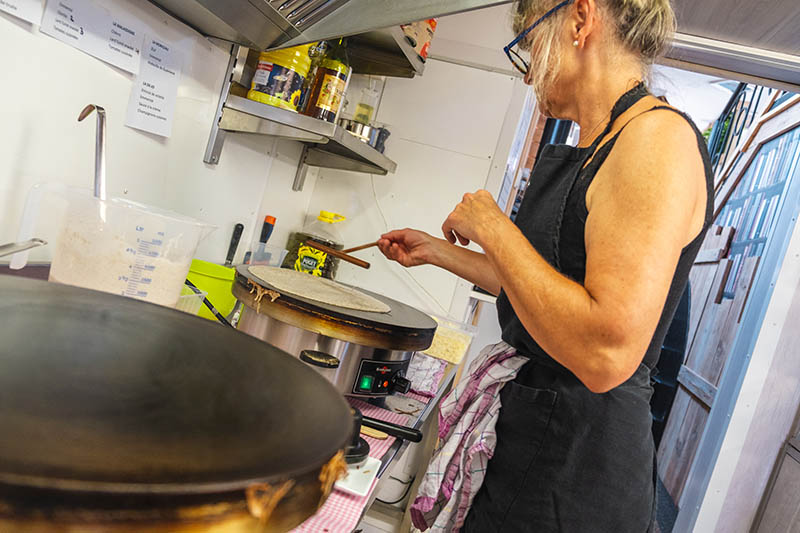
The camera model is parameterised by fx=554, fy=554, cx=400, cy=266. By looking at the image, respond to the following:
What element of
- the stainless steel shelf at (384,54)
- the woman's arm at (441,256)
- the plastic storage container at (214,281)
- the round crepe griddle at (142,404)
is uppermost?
the stainless steel shelf at (384,54)

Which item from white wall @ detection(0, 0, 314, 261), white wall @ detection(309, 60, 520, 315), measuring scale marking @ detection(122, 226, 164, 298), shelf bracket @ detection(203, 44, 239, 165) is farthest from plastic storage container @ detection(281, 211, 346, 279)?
measuring scale marking @ detection(122, 226, 164, 298)

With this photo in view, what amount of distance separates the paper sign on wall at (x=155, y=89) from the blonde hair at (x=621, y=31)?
803mm

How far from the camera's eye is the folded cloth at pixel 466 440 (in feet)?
3.60

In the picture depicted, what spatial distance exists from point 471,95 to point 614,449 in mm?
1666

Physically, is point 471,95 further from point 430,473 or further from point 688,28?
point 430,473

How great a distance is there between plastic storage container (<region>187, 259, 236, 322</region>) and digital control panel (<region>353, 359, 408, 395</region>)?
0.45 m

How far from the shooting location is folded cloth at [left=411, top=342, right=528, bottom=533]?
3.60 ft

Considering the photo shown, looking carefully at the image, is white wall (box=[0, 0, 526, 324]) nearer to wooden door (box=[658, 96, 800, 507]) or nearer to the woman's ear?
the woman's ear

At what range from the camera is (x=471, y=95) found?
2.29 meters

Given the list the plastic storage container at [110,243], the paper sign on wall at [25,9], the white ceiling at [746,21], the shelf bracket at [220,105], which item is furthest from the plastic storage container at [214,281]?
the white ceiling at [746,21]

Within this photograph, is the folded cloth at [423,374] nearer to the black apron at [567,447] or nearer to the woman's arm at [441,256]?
the woman's arm at [441,256]

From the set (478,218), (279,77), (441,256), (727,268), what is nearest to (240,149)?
(279,77)

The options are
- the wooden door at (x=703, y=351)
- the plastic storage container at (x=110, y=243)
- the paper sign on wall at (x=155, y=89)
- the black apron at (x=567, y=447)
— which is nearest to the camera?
the plastic storage container at (x=110, y=243)

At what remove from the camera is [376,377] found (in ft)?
3.95
